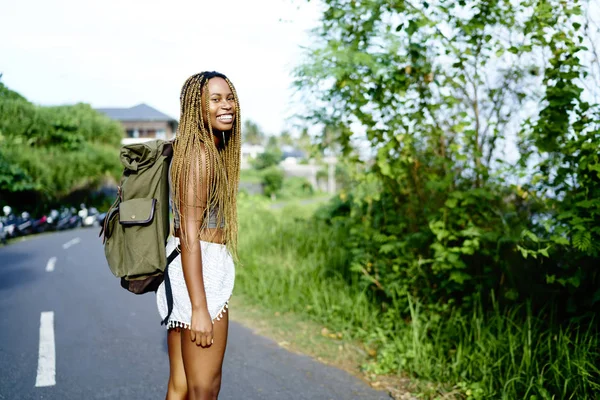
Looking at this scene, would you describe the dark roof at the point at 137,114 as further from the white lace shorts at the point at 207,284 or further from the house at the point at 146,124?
the white lace shorts at the point at 207,284

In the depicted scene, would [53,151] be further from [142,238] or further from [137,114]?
[137,114]

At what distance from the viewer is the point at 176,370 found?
2674 mm

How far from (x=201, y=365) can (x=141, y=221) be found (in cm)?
70

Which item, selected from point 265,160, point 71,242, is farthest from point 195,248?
point 265,160

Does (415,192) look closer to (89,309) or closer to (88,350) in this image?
(88,350)

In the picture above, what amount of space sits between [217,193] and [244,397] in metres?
2.16

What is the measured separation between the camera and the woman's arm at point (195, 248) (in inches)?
90.5

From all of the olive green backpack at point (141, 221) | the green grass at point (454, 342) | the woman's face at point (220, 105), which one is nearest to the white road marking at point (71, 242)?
the green grass at point (454, 342)

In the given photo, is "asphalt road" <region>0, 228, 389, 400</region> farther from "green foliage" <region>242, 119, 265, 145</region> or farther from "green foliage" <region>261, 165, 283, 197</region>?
"green foliage" <region>242, 119, 265, 145</region>

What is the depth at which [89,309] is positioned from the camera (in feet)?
21.9

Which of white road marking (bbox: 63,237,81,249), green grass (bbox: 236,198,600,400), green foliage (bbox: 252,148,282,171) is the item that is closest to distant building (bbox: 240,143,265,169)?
green foliage (bbox: 252,148,282,171)

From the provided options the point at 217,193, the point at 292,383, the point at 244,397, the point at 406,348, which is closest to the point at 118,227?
the point at 217,193

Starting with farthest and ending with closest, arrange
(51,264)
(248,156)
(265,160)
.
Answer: (265,160) < (248,156) < (51,264)

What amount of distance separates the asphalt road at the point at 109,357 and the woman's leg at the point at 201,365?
5.33 ft
